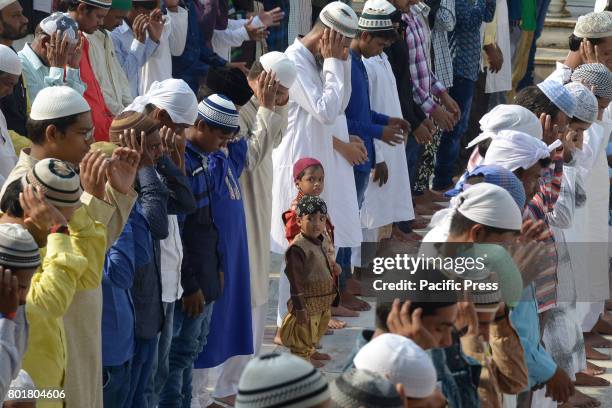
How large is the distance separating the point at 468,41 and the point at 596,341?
11.2 feet

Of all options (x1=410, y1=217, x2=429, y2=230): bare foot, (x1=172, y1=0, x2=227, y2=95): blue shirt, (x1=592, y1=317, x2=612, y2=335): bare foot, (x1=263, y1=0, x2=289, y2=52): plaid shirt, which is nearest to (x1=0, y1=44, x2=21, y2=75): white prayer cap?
(x1=172, y1=0, x2=227, y2=95): blue shirt

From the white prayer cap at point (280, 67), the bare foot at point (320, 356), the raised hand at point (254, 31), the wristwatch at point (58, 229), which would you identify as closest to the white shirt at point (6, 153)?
the white prayer cap at point (280, 67)

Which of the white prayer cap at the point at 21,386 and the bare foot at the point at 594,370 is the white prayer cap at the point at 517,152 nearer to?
the bare foot at the point at 594,370

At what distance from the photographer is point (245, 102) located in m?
7.82

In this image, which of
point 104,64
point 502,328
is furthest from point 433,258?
point 104,64

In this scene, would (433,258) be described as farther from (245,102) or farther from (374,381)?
(245,102)

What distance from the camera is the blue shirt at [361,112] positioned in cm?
918

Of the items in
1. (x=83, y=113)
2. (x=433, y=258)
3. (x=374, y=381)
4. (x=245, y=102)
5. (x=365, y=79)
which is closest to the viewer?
(x=374, y=381)

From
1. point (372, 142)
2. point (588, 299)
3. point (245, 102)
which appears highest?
point (245, 102)

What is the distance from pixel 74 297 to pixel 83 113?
0.95 meters

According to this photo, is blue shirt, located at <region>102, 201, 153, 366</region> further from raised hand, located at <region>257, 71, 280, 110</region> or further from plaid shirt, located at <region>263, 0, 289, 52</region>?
plaid shirt, located at <region>263, 0, 289, 52</region>

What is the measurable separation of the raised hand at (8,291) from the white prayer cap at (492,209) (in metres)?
1.85

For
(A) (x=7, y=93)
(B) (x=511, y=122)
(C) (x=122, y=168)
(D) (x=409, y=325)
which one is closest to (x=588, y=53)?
(B) (x=511, y=122)

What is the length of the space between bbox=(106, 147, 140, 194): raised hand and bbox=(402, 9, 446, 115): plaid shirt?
15.8ft
